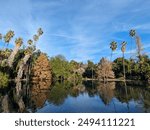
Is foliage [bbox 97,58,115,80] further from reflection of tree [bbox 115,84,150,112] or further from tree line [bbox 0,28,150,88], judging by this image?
reflection of tree [bbox 115,84,150,112]

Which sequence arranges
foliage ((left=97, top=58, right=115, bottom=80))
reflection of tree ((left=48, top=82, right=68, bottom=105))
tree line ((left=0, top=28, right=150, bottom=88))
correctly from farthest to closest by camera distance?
foliage ((left=97, top=58, right=115, bottom=80)), tree line ((left=0, top=28, right=150, bottom=88)), reflection of tree ((left=48, top=82, right=68, bottom=105))

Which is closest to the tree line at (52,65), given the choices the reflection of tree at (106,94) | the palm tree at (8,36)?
the palm tree at (8,36)

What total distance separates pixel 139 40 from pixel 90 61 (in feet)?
171

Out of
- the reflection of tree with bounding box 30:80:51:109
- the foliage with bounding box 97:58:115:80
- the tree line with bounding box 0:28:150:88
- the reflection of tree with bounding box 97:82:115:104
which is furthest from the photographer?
the foliage with bounding box 97:58:115:80

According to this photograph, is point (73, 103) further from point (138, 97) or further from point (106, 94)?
point (106, 94)

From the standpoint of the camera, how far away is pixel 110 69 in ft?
368

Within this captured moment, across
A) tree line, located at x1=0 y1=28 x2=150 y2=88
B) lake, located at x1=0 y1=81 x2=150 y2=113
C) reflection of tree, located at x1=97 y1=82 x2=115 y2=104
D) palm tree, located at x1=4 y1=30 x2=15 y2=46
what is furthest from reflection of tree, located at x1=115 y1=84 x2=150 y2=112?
palm tree, located at x1=4 y1=30 x2=15 y2=46

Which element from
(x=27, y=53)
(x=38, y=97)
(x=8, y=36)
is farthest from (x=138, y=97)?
(x=27, y=53)

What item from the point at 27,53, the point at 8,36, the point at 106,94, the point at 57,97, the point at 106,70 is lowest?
the point at 57,97

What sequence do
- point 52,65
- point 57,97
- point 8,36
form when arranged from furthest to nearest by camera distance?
1. point 52,65
2. point 8,36
3. point 57,97

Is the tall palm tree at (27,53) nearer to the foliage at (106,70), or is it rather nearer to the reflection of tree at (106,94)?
the foliage at (106,70)

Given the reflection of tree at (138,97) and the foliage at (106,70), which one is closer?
the reflection of tree at (138,97)

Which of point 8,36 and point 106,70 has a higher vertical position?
point 8,36

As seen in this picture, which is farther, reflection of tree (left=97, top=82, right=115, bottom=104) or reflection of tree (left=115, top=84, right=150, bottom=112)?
reflection of tree (left=97, top=82, right=115, bottom=104)
